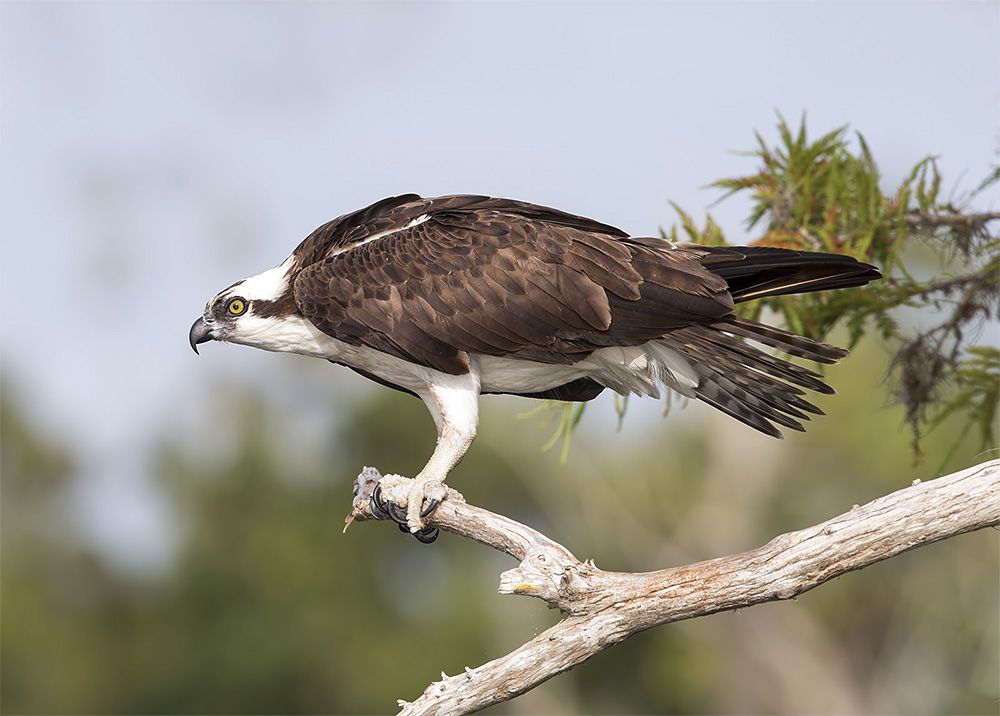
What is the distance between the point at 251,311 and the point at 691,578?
10.0 ft

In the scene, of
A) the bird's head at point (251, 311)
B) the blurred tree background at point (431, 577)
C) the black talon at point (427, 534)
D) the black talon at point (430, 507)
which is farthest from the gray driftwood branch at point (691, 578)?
the blurred tree background at point (431, 577)

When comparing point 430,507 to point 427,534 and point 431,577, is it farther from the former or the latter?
point 431,577

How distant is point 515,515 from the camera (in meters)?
35.5

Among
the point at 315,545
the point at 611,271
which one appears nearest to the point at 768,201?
the point at 611,271

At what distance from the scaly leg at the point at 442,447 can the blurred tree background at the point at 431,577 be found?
2260cm

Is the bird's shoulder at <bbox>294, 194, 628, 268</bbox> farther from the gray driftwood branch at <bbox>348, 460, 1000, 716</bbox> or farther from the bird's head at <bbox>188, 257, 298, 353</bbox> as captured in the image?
the gray driftwood branch at <bbox>348, 460, 1000, 716</bbox>

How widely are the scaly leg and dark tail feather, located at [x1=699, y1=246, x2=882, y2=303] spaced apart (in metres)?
1.50

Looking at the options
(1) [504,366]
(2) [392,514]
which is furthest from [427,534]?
(1) [504,366]

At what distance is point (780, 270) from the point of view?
652 cm

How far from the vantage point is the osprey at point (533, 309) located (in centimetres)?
648

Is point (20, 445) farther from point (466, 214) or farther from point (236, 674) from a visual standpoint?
point (466, 214)

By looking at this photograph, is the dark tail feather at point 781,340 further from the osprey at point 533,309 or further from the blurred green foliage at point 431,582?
the blurred green foliage at point 431,582

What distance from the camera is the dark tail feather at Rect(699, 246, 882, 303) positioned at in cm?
634

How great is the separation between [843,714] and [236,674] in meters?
16.9
